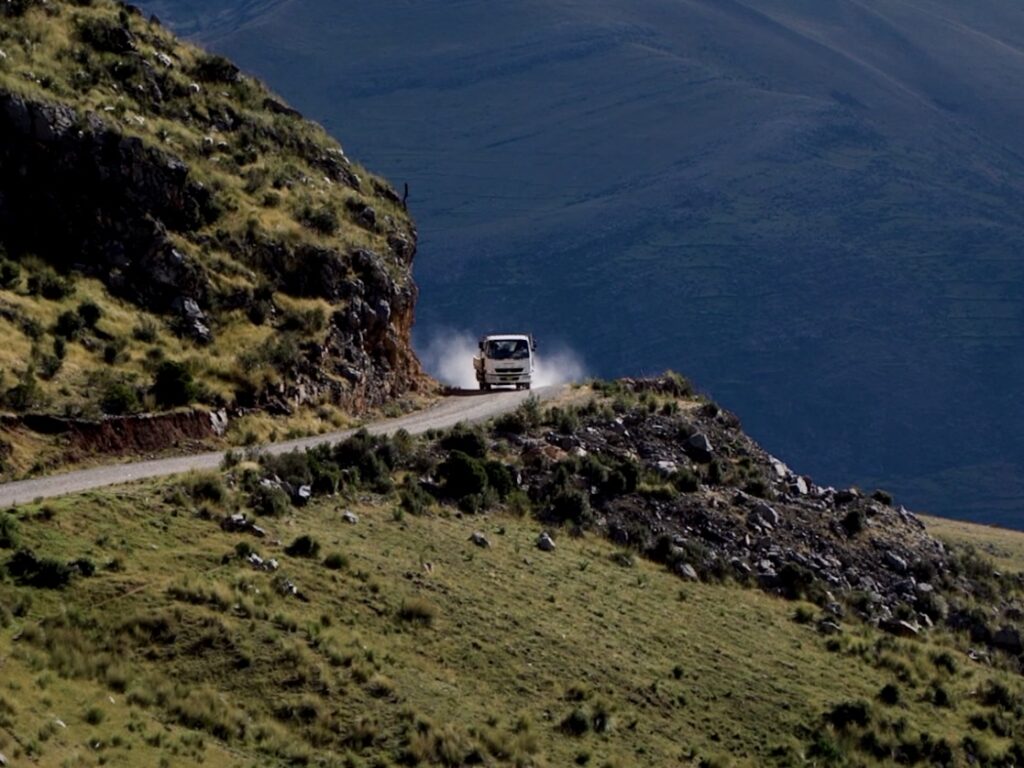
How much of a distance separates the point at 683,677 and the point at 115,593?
35.3 ft

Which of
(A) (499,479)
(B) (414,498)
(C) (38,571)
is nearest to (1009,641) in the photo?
(A) (499,479)

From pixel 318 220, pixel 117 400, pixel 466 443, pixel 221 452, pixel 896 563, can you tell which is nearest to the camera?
pixel 117 400

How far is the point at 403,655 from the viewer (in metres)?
28.9

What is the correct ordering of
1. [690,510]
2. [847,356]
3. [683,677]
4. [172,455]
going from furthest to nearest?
1. [847,356]
2. [690,510]
3. [172,455]
4. [683,677]

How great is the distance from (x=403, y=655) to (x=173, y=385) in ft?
41.3

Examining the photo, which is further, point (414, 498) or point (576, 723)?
point (414, 498)

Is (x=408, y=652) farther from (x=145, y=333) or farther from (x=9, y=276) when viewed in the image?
(x=9, y=276)

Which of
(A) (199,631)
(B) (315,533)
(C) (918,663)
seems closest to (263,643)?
(A) (199,631)

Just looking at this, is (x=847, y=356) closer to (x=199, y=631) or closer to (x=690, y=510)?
(x=690, y=510)

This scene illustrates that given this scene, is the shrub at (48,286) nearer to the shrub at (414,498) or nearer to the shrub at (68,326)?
the shrub at (68,326)

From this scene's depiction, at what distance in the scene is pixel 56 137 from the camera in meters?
42.7

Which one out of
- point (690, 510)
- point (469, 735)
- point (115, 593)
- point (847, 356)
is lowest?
point (469, 735)

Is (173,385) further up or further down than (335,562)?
further up

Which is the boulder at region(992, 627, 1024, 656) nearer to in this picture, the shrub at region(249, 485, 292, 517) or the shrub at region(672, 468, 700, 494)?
the shrub at region(672, 468, 700, 494)
